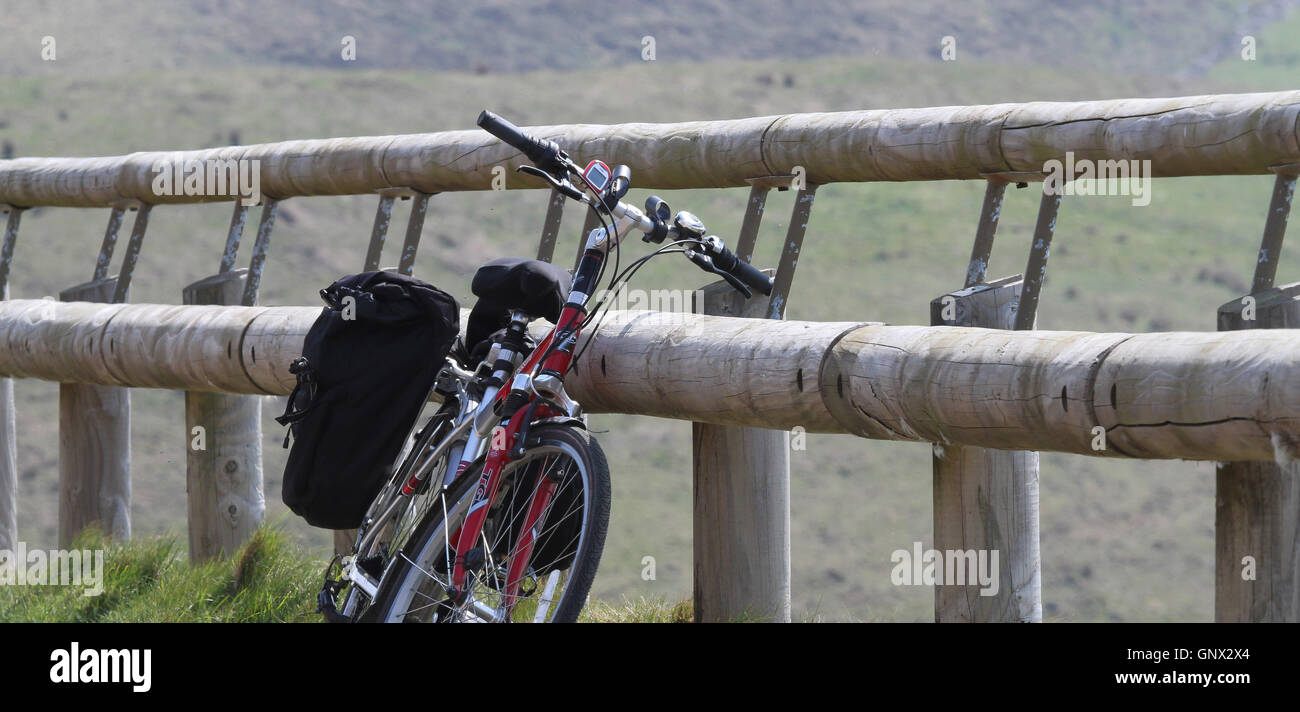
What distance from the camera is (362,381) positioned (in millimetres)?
3434

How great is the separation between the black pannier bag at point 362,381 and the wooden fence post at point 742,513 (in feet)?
2.30

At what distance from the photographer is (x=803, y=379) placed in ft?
10.4

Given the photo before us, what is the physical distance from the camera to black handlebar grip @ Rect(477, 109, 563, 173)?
3189 mm

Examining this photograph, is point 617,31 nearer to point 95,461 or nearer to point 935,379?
point 95,461

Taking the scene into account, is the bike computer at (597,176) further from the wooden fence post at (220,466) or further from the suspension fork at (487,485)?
the wooden fence post at (220,466)

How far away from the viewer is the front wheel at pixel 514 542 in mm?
2979

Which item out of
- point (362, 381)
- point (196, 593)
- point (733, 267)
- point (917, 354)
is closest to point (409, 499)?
point (362, 381)

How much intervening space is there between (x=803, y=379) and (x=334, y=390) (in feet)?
3.41

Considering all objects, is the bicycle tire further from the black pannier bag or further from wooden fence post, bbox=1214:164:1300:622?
wooden fence post, bbox=1214:164:1300:622

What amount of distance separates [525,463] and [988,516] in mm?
981

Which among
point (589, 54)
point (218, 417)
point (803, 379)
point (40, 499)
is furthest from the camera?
point (589, 54)

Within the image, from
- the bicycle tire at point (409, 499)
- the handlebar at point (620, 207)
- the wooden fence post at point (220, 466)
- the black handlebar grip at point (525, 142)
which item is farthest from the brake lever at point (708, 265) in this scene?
the wooden fence post at point (220, 466)

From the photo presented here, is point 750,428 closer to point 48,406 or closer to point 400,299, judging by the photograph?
point 400,299
